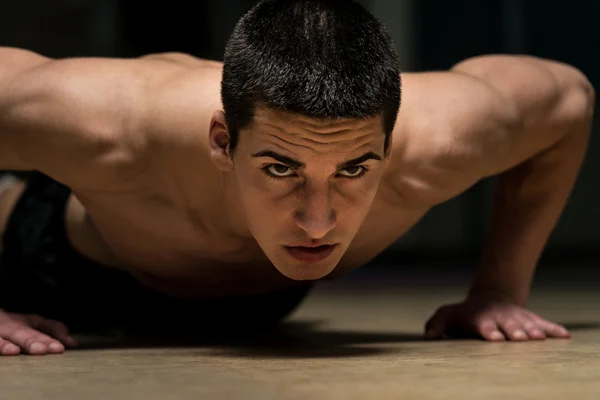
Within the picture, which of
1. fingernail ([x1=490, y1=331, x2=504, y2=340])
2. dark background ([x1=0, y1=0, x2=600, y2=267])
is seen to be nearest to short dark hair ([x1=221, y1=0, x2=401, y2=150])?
fingernail ([x1=490, y1=331, x2=504, y2=340])

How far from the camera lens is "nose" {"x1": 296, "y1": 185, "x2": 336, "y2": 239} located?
1604 millimetres

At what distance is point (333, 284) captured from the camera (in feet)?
13.5

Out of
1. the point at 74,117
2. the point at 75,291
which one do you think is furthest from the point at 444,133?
the point at 75,291

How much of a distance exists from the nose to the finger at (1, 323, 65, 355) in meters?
0.56

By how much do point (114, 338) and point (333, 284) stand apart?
1936mm

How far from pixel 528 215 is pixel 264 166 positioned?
78cm

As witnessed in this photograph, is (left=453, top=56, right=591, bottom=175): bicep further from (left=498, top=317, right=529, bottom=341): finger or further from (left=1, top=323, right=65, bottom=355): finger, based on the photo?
(left=1, top=323, right=65, bottom=355): finger

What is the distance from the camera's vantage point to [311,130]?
1.59m

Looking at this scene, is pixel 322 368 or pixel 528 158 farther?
pixel 528 158

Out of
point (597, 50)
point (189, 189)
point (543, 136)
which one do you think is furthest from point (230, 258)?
point (597, 50)

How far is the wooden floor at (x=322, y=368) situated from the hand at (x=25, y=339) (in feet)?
0.15

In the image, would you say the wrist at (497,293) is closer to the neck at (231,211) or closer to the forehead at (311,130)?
the neck at (231,211)

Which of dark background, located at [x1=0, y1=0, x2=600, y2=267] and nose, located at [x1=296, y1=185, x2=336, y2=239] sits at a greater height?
dark background, located at [x1=0, y1=0, x2=600, y2=267]

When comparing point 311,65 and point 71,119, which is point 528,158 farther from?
point 71,119
